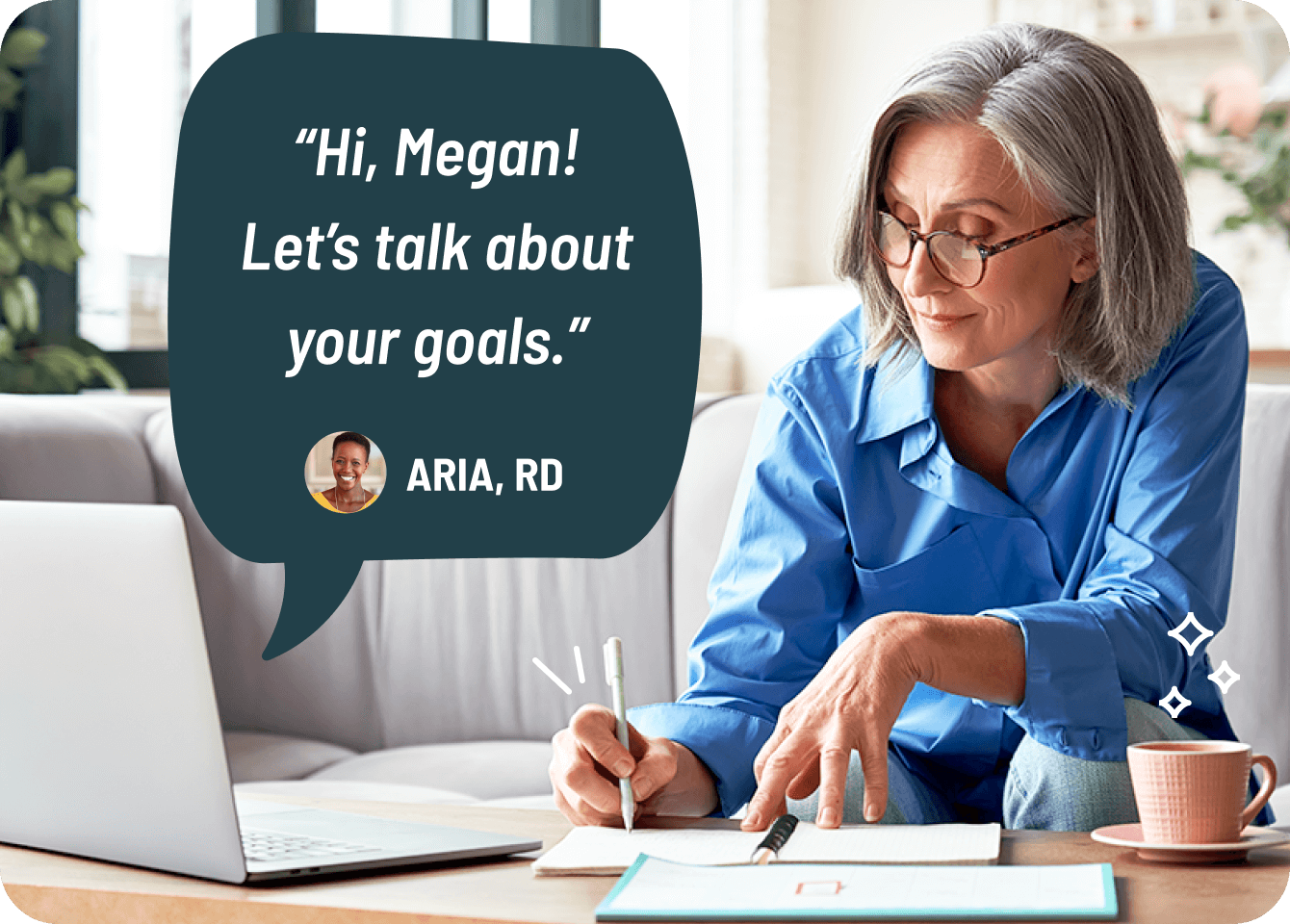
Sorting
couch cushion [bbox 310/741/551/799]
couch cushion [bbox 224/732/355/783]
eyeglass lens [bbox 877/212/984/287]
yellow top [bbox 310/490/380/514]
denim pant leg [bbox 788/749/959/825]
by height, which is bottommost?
couch cushion [bbox 224/732/355/783]

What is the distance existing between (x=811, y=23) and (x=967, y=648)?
368 cm

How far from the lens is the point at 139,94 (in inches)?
118

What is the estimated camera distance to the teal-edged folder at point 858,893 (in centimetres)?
72

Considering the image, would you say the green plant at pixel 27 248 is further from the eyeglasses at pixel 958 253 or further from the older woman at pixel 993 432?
the eyeglasses at pixel 958 253

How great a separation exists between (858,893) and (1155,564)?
515 millimetres

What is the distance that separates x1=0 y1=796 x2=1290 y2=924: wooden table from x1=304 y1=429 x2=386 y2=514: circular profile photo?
4.98ft

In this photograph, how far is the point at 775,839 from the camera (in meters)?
Answer: 0.88

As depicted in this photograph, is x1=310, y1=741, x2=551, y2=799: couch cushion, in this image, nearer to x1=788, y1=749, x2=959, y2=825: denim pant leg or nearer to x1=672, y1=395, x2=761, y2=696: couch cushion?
x1=672, y1=395, x2=761, y2=696: couch cushion

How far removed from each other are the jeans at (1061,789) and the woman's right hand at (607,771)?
9 cm

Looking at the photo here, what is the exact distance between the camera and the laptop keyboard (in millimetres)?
875

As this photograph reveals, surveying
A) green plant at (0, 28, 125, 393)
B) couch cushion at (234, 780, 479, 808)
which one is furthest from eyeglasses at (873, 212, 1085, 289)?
green plant at (0, 28, 125, 393)

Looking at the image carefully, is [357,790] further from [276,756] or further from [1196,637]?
[1196,637]

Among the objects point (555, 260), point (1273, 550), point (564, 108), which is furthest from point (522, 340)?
point (1273, 550)

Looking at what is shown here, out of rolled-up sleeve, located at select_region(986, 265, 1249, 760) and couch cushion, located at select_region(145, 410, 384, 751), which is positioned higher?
rolled-up sleeve, located at select_region(986, 265, 1249, 760)
